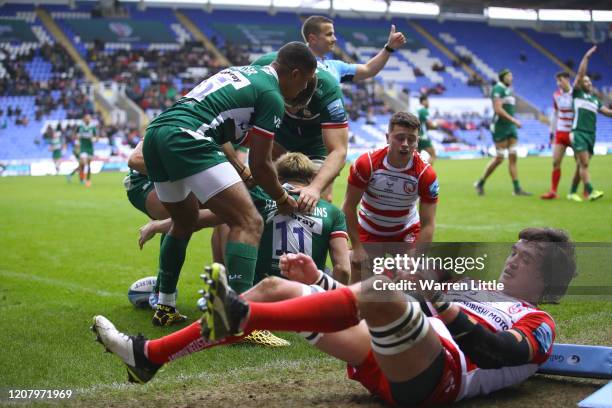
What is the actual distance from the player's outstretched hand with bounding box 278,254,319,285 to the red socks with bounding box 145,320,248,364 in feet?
1.53

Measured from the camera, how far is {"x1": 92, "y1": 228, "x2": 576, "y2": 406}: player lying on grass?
117 inches

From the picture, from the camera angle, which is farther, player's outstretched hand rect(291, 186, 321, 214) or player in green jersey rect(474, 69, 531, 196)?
player in green jersey rect(474, 69, 531, 196)

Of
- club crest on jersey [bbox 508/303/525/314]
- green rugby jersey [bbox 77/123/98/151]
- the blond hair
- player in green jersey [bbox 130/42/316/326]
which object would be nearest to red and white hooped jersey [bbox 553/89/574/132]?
the blond hair

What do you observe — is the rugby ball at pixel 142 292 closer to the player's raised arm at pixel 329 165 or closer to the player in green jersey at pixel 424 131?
the player's raised arm at pixel 329 165

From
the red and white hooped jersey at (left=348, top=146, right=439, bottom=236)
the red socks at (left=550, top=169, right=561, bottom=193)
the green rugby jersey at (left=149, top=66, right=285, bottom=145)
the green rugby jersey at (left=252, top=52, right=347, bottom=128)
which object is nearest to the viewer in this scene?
the green rugby jersey at (left=149, top=66, right=285, bottom=145)

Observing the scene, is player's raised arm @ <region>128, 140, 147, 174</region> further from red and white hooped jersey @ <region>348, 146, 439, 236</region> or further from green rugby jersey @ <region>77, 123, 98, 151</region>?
green rugby jersey @ <region>77, 123, 98, 151</region>

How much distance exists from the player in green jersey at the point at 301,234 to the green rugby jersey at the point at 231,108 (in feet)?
2.17

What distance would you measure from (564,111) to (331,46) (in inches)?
353

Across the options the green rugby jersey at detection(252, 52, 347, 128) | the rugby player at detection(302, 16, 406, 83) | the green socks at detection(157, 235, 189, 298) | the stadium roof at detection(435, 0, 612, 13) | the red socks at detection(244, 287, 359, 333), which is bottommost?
the green socks at detection(157, 235, 189, 298)

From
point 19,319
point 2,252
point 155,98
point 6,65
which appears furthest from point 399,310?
point 6,65

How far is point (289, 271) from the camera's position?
351 centimetres

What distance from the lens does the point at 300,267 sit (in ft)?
11.5

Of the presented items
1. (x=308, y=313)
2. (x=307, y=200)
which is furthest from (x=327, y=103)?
(x=308, y=313)

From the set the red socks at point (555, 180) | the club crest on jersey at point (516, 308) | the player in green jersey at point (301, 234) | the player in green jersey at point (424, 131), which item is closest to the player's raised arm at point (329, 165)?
the player in green jersey at point (301, 234)
